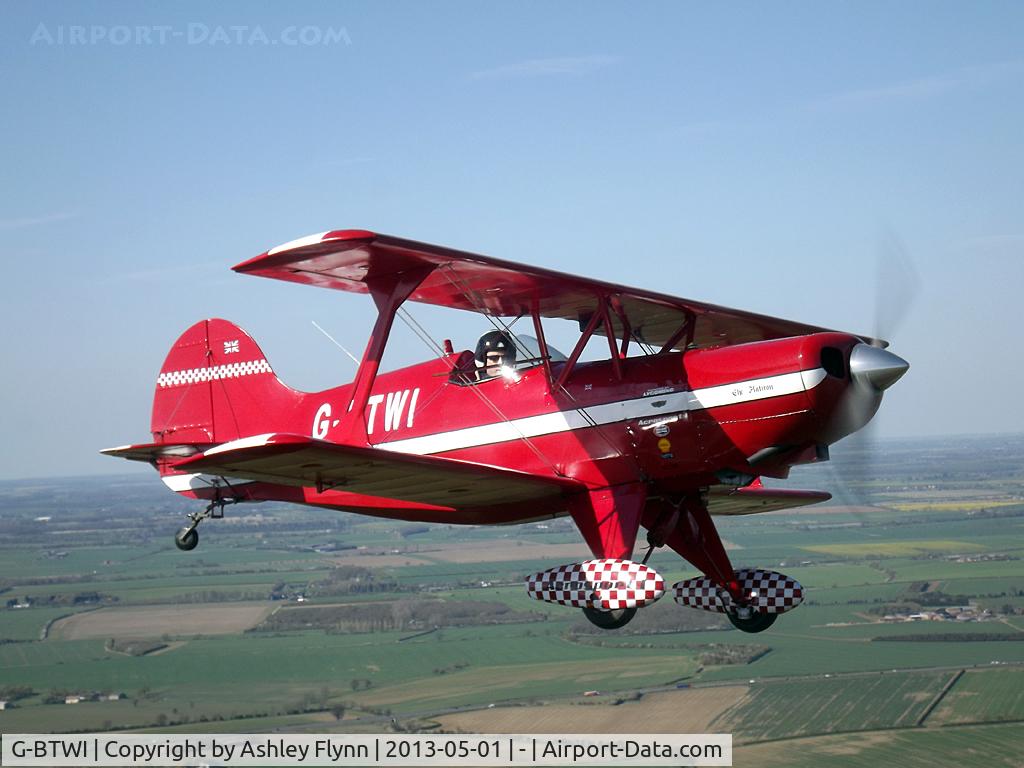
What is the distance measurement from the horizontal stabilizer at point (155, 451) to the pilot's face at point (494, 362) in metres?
3.56

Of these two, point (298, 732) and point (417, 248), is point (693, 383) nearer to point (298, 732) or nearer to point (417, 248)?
point (417, 248)

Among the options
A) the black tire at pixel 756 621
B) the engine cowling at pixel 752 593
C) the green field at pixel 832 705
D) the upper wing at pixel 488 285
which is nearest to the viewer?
the upper wing at pixel 488 285

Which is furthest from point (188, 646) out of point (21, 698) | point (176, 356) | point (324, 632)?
point (176, 356)

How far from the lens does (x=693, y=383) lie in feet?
38.3

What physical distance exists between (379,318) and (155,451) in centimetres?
364

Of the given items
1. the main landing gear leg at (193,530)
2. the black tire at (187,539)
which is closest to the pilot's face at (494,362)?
the main landing gear leg at (193,530)

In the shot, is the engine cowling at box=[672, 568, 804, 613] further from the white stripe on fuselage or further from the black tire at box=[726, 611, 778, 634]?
the white stripe on fuselage

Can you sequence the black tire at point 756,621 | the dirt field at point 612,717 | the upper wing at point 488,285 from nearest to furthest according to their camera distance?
the upper wing at point 488,285 < the black tire at point 756,621 < the dirt field at point 612,717

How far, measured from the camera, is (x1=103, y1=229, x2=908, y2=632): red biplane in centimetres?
1112

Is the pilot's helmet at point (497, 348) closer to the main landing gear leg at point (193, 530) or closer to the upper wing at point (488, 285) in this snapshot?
the upper wing at point (488, 285)

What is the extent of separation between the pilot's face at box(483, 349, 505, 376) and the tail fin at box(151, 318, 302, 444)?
131 inches

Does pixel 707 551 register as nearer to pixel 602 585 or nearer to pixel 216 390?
pixel 602 585

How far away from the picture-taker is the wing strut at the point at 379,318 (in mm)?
11859

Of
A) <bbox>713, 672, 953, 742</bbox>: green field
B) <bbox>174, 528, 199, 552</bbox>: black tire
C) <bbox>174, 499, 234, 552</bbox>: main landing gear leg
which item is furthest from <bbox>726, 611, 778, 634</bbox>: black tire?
<bbox>713, 672, 953, 742</bbox>: green field
